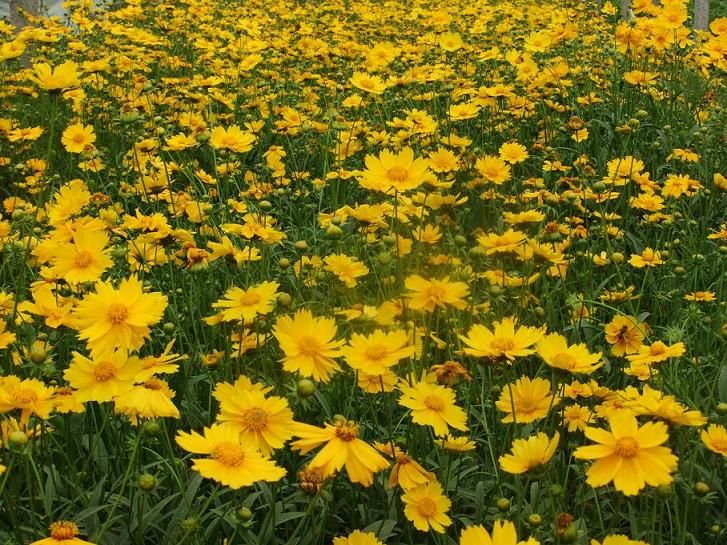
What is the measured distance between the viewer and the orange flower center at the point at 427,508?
45.9 inches

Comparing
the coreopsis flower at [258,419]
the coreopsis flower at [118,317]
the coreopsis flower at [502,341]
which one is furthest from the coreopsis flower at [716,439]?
the coreopsis flower at [118,317]

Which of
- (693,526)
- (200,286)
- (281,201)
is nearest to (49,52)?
(281,201)

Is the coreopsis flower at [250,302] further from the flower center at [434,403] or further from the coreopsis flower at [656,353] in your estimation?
the coreopsis flower at [656,353]

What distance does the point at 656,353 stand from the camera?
1.50m

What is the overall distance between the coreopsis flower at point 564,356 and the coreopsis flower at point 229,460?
507 mm

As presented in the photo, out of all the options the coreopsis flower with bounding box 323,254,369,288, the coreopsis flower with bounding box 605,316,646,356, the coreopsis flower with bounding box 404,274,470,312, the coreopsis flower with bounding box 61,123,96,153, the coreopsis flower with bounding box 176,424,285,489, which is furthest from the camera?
the coreopsis flower with bounding box 61,123,96,153

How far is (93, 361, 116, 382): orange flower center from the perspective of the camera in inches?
43.3

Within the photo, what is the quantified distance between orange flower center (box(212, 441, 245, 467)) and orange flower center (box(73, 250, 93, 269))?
1.90 feet

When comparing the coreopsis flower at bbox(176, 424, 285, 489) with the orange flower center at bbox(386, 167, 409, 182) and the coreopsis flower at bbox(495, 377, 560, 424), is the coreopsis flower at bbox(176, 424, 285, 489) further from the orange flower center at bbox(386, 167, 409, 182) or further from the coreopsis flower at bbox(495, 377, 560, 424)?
the orange flower center at bbox(386, 167, 409, 182)

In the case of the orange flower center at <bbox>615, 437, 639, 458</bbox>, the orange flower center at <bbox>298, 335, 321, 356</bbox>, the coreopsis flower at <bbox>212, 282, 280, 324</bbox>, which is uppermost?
the orange flower center at <bbox>615, 437, 639, 458</bbox>

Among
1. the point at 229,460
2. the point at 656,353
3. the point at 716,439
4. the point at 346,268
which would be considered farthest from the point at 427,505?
the point at 346,268

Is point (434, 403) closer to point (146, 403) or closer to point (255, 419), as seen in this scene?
point (255, 419)

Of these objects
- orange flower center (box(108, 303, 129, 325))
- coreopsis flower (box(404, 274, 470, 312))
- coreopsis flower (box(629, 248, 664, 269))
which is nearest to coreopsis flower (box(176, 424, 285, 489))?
orange flower center (box(108, 303, 129, 325))

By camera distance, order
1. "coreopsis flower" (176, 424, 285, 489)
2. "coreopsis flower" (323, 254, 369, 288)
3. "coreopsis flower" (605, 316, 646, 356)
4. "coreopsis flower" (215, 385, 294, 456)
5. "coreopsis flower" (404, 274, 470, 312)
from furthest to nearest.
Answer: "coreopsis flower" (323, 254, 369, 288)
"coreopsis flower" (605, 316, 646, 356)
"coreopsis flower" (404, 274, 470, 312)
"coreopsis flower" (215, 385, 294, 456)
"coreopsis flower" (176, 424, 285, 489)
